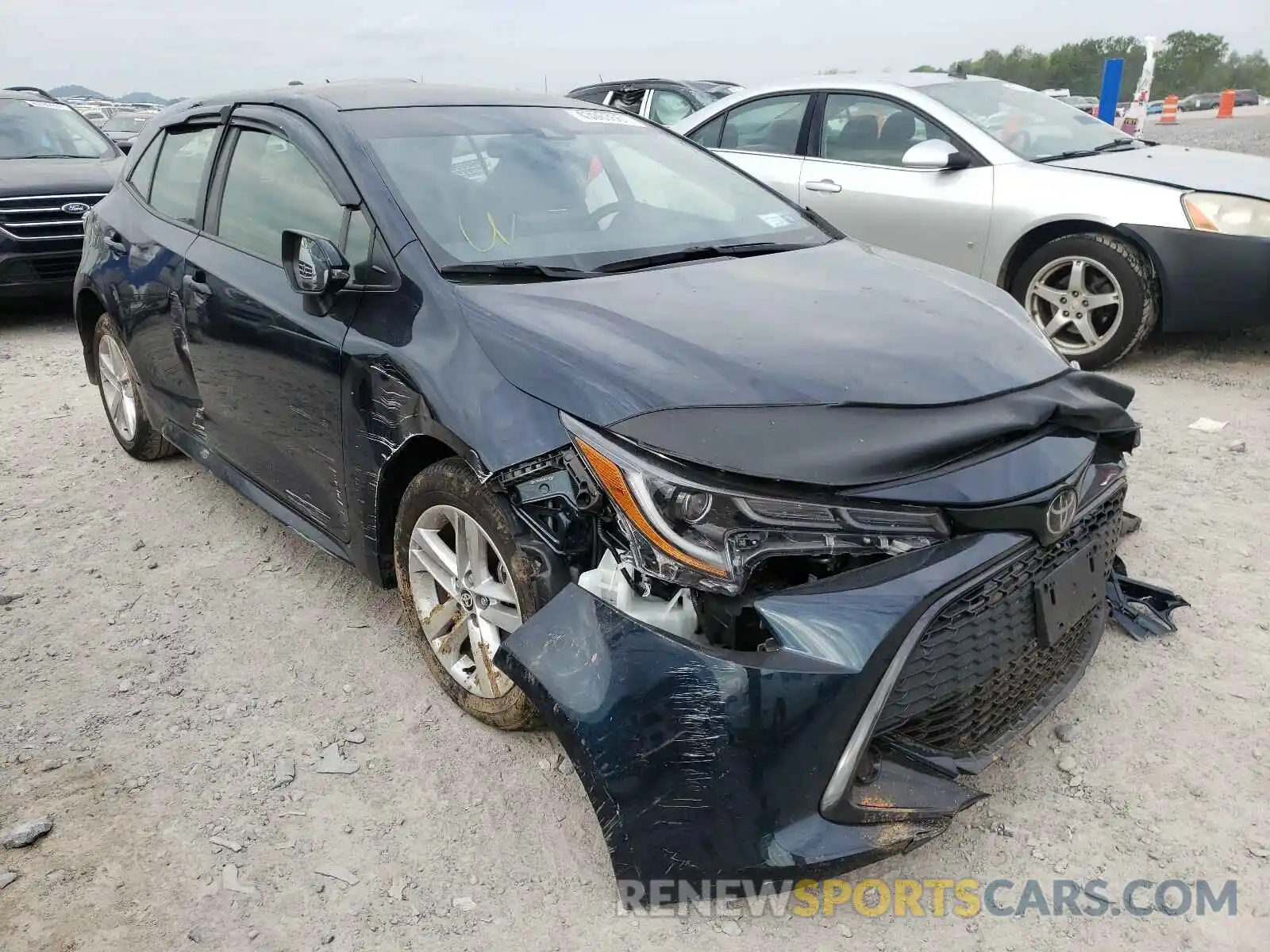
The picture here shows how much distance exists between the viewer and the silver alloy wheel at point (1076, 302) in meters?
5.14

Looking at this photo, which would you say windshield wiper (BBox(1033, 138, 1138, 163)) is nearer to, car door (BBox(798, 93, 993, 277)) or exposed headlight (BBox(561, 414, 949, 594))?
car door (BBox(798, 93, 993, 277))

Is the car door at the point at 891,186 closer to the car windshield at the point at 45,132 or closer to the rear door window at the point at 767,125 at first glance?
the rear door window at the point at 767,125

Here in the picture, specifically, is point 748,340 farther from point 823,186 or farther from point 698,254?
point 823,186

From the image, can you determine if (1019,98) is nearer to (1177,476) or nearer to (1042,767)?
(1177,476)

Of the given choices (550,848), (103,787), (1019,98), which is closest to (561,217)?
(550,848)

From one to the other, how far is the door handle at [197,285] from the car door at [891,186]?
385cm

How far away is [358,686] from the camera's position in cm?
288

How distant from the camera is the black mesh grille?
74.4 inches

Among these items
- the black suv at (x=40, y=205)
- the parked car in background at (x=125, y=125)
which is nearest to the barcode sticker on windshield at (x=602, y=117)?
the black suv at (x=40, y=205)

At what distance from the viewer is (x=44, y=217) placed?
7273mm

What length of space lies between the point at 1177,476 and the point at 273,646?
353 cm

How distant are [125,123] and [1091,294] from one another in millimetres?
19263

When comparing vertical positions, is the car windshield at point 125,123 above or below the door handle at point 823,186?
below

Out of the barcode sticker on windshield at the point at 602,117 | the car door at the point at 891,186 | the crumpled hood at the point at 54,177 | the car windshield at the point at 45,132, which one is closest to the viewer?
the barcode sticker on windshield at the point at 602,117
